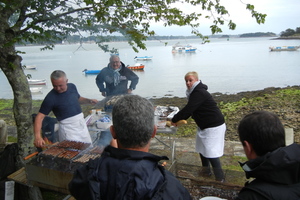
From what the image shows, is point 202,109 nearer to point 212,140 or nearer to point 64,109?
point 212,140

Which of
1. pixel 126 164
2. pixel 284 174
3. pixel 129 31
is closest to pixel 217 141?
pixel 129 31

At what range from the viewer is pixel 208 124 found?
144 inches

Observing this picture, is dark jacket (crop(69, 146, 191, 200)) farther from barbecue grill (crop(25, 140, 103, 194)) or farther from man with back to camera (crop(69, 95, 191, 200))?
barbecue grill (crop(25, 140, 103, 194))

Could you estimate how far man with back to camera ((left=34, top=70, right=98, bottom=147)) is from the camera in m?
3.46

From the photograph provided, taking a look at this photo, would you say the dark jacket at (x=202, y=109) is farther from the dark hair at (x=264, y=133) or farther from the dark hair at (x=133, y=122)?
the dark hair at (x=133, y=122)

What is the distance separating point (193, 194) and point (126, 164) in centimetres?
200

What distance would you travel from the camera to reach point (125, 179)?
129 centimetres

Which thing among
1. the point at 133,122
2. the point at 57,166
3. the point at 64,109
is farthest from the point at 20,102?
the point at 133,122

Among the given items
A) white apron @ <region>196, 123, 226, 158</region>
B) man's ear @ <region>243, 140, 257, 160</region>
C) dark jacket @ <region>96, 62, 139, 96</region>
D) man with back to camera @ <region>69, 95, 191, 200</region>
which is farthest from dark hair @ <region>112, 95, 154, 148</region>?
dark jacket @ <region>96, 62, 139, 96</region>

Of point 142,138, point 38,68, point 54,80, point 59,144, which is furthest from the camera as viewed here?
point 38,68

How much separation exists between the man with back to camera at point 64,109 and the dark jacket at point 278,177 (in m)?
2.83

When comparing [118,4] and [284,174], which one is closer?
[284,174]

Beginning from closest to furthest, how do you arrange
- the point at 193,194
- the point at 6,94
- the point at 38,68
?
1. the point at 193,194
2. the point at 6,94
3. the point at 38,68

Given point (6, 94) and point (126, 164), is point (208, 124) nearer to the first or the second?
point (126, 164)
